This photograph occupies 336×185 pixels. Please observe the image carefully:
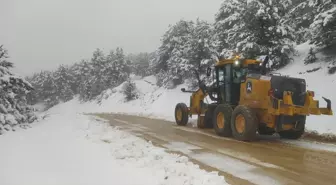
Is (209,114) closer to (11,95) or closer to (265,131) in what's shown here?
(265,131)

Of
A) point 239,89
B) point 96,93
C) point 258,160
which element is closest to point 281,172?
point 258,160

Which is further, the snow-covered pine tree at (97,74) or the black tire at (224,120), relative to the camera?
the snow-covered pine tree at (97,74)

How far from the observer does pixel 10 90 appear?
15586 millimetres

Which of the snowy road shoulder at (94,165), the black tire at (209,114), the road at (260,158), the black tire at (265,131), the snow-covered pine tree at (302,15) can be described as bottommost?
the snowy road shoulder at (94,165)

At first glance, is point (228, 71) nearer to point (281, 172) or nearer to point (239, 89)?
point (239, 89)

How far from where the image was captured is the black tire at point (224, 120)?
1106 centimetres

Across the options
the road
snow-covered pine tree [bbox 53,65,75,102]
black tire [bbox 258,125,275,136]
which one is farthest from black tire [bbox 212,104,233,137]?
snow-covered pine tree [bbox 53,65,75,102]

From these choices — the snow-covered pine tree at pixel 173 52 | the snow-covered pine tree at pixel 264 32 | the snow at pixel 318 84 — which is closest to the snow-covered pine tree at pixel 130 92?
the snow-covered pine tree at pixel 173 52

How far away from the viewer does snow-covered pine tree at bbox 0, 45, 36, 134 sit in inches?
582

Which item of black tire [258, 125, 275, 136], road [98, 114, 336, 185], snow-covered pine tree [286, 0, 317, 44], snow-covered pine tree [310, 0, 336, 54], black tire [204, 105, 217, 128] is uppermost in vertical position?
snow-covered pine tree [286, 0, 317, 44]

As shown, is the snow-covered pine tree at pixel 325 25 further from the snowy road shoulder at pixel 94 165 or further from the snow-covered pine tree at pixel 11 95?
the snow-covered pine tree at pixel 11 95

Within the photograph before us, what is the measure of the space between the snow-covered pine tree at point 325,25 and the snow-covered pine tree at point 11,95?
13727mm

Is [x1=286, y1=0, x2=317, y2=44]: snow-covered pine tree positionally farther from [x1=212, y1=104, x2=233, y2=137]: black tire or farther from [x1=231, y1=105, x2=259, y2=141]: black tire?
[x1=231, y1=105, x2=259, y2=141]: black tire

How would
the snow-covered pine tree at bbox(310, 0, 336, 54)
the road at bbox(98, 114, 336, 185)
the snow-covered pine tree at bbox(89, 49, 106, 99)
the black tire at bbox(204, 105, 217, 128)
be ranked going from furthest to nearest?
the snow-covered pine tree at bbox(89, 49, 106, 99) → the snow-covered pine tree at bbox(310, 0, 336, 54) → the black tire at bbox(204, 105, 217, 128) → the road at bbox(98, 114, 336, 185)
